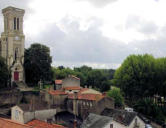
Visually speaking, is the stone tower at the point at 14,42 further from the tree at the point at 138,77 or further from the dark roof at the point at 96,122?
the dark roof at the point at 96,122

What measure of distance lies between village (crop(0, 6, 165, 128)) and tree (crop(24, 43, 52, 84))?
1.63 m

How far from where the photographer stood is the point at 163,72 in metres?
55.6

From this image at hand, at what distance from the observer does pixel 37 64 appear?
192ft

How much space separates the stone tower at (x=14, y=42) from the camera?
58.1 m

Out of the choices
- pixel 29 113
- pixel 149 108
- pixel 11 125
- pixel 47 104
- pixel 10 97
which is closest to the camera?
pixel 11 125

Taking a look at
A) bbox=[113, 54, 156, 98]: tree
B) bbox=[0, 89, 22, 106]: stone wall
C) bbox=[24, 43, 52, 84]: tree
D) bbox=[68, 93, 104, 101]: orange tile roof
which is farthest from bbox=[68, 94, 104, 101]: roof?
bbox=[24, 43, 52, 84]: tree

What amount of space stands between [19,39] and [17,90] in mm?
14235

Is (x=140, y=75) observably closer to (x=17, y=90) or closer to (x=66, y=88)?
(x=66, y=88)

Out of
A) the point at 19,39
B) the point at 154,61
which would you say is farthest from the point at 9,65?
the point at 154,61

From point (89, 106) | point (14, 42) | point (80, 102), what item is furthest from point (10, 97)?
point (89, 106)

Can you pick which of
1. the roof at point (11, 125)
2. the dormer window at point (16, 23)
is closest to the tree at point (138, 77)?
the dormer window at point (16, 23)

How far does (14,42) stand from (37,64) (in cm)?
752

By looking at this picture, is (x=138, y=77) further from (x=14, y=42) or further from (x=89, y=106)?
(x=14, y=42)

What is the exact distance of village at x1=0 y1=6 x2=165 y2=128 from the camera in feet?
127
